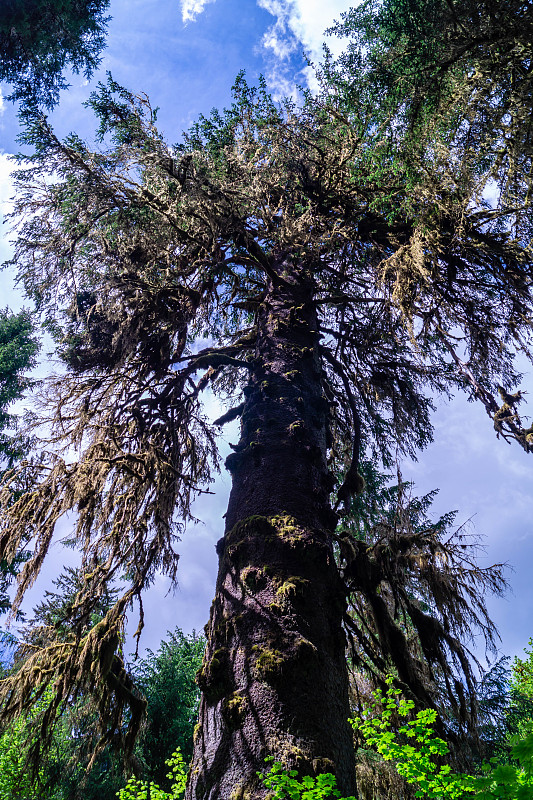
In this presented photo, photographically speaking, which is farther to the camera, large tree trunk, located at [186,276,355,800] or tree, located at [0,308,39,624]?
tree, located at [0,308,39,624]

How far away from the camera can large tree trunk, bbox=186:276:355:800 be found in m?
2.36

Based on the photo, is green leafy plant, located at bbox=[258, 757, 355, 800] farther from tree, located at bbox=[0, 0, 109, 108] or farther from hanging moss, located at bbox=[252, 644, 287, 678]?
tree, located at bbox=[0, 0, 109, 108]

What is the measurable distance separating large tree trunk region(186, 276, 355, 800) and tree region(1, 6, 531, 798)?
0.01m

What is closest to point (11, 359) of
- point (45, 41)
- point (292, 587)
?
point (45, 41)

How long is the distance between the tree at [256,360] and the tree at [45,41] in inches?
49.5

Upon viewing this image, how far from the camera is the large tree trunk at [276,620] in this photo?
2.36 metres

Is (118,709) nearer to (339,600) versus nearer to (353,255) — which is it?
(339,600)

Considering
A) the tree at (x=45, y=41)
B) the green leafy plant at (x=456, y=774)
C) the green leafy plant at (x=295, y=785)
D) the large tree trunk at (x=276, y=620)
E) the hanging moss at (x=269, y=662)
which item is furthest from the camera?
the tree at (x=45, y=41)

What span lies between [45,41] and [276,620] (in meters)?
6.93

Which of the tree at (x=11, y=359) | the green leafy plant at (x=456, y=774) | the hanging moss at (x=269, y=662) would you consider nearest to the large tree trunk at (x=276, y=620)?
the hanging moss at (x=269, y=662)

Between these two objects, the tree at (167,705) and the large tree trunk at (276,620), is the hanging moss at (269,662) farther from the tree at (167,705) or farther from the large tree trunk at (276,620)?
the tree at (167,705)

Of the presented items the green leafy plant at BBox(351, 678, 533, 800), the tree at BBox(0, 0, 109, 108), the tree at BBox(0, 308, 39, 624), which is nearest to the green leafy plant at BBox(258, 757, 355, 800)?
the green leafy plant at BBox(351, 678, 533, 800)

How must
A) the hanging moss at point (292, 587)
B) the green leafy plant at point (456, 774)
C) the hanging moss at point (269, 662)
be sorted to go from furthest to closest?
1. the hanging moss at point (292, 587)
2. the hanging moss at point (269, 662)
3. the green leafy plant at point (456, 774)

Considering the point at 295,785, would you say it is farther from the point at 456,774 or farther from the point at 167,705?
the point at 167,705
